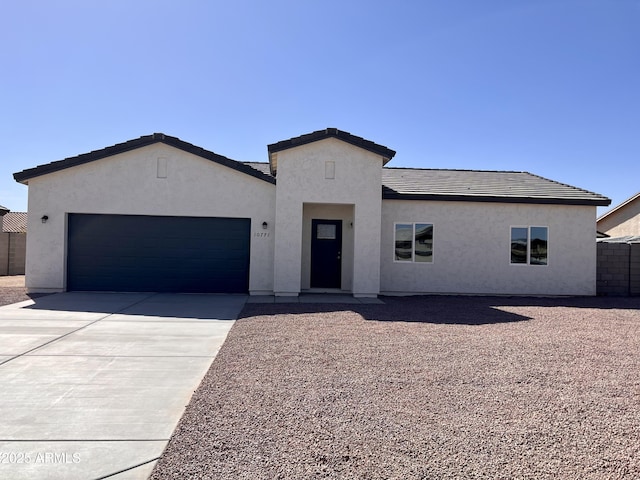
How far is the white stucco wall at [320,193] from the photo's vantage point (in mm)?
12703

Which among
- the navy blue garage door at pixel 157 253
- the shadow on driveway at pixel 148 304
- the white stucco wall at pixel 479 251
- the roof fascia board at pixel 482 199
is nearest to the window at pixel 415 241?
the white stucco wall at pixel 479 251

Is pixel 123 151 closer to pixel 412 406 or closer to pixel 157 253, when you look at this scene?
pixel 157 253

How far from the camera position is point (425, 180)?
15.8m

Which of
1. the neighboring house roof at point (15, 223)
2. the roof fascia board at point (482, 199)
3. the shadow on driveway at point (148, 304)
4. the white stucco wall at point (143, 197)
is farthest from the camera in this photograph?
the neighboring house roof at point (15, 223)

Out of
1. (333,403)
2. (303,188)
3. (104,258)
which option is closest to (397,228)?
(303,188)

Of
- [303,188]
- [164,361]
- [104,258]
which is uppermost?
[303,188]

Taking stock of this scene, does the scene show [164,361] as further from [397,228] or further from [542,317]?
[397,228]

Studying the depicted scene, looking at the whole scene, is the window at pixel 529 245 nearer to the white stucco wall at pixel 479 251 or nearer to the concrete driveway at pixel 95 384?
the white stucco wall at pixel 479 251

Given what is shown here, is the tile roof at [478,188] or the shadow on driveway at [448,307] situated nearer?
the shadow on driveway at [448,307]

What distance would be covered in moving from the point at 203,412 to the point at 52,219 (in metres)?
11.3

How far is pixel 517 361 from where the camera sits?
6.17m

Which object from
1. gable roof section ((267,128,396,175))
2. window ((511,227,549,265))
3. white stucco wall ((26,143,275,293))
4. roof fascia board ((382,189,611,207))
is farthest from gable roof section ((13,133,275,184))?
window ((511,227,549,265))

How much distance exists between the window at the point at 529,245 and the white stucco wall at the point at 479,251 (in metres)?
0.16

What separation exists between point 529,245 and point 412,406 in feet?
37.8
